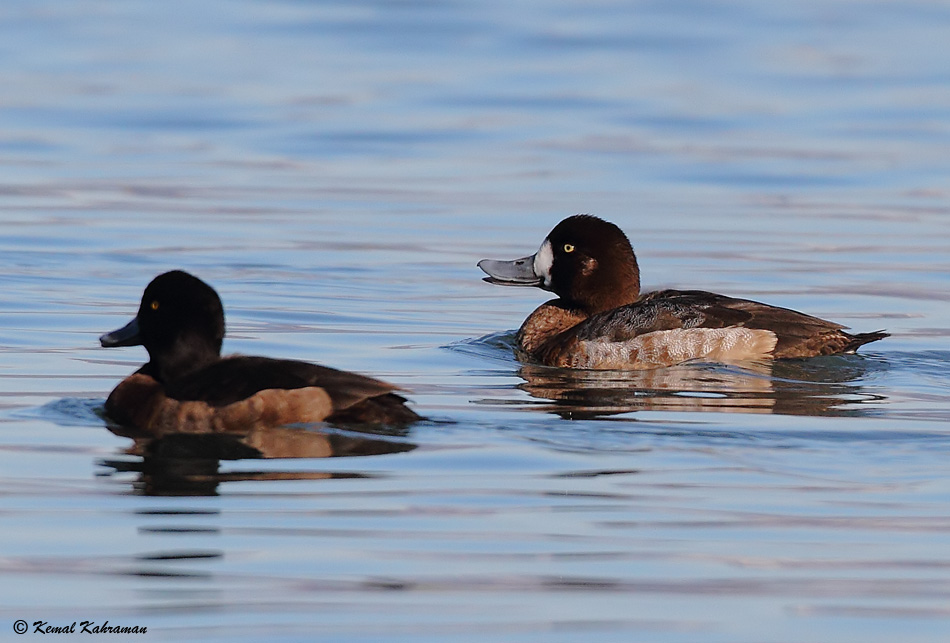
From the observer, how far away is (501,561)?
5.55 metres

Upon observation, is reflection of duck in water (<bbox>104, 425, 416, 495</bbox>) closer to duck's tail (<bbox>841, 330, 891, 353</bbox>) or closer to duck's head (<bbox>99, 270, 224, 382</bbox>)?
duck's head (<bbox>99, 270, 224, 382</bbox>)

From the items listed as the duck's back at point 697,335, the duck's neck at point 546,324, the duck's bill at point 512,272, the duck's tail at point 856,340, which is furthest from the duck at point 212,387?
the duck's bill at point 512,272

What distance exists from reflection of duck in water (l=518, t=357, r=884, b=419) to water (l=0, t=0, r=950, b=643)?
3cm

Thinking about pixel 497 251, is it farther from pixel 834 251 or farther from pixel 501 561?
pixel 501 561

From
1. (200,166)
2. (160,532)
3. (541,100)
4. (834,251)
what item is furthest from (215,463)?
(541,100)

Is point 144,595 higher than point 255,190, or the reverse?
point 255,190

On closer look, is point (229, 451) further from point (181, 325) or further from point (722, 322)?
point (722, 322)

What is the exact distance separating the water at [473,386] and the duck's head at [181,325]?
1.31 ft

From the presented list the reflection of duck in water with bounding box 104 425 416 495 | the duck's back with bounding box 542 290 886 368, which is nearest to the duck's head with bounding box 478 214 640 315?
the duck's back with bounding box 542 290 886 368

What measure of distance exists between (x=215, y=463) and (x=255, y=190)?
440 inches

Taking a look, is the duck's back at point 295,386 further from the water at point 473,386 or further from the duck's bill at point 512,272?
the duck's bill at point 512,272

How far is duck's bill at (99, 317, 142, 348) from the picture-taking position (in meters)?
7.88

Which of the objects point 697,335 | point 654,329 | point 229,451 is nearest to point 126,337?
point 229,451

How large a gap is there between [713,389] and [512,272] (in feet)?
7.38
